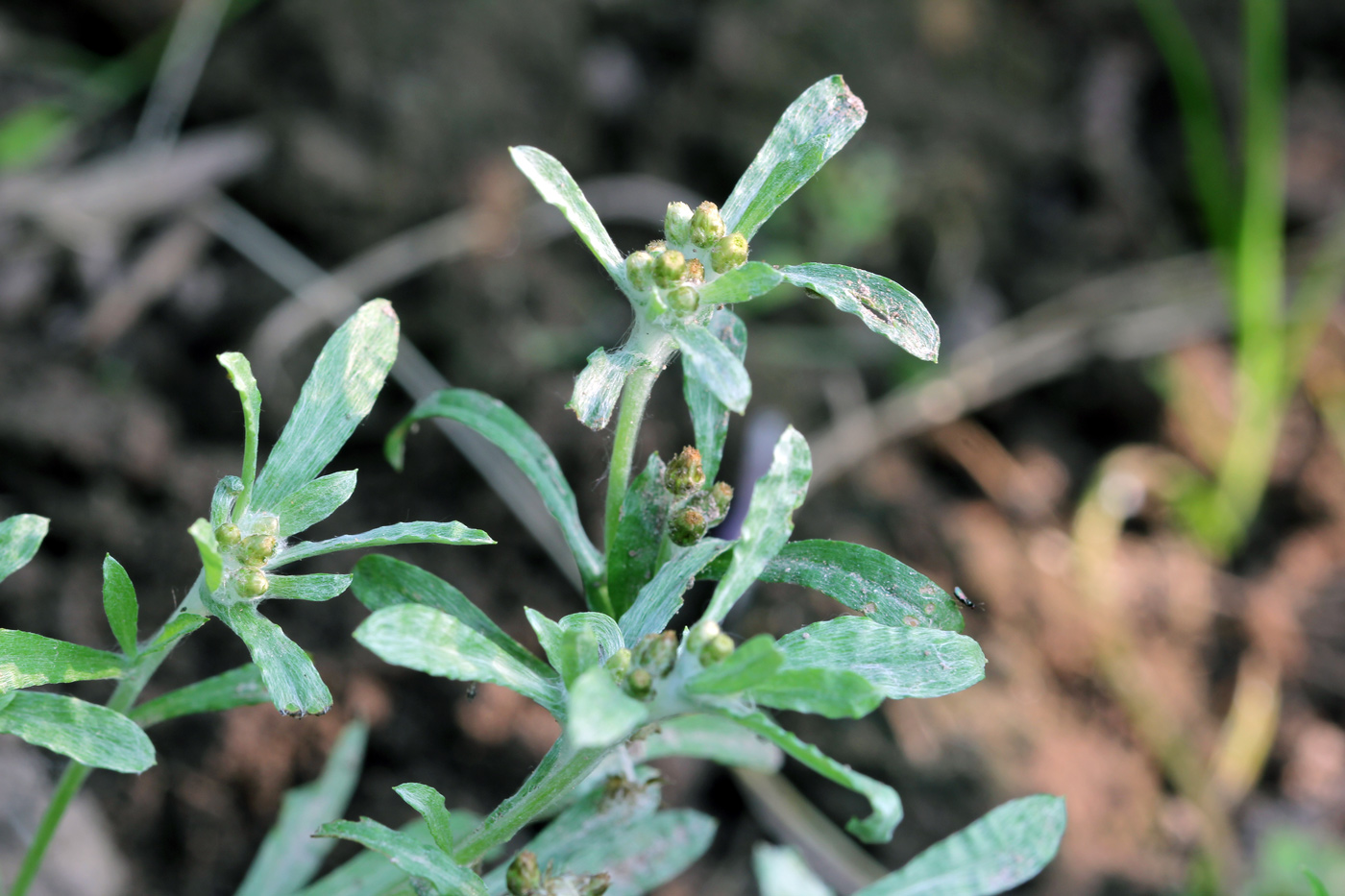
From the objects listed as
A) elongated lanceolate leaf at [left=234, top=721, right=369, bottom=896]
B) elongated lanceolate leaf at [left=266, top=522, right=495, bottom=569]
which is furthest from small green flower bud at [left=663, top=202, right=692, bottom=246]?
elongated lanceolate leaf at [left=234, top=721, right=369, bottom=896]

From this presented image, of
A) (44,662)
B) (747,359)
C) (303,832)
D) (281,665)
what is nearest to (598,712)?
(281,665)

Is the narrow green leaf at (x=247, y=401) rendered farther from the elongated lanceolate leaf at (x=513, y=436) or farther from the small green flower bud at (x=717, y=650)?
the small green flower bud at (x=717, y=650)

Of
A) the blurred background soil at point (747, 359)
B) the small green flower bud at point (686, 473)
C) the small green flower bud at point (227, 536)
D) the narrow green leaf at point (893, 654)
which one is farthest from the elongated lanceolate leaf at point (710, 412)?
the blurred background soil at point (747, 359)

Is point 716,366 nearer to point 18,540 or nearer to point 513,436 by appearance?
point 513,436

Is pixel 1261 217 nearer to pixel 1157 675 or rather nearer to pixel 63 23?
pixel 1157 675

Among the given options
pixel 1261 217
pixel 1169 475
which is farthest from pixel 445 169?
pixel 1261 217

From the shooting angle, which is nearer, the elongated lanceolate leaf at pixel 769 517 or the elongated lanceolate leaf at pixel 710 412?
the elongated lanceolate leaf at pixel 769 517

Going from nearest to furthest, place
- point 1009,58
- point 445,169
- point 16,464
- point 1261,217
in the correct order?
point 16,464 → point 445,169 → point 1261,217 → point 1009,58
